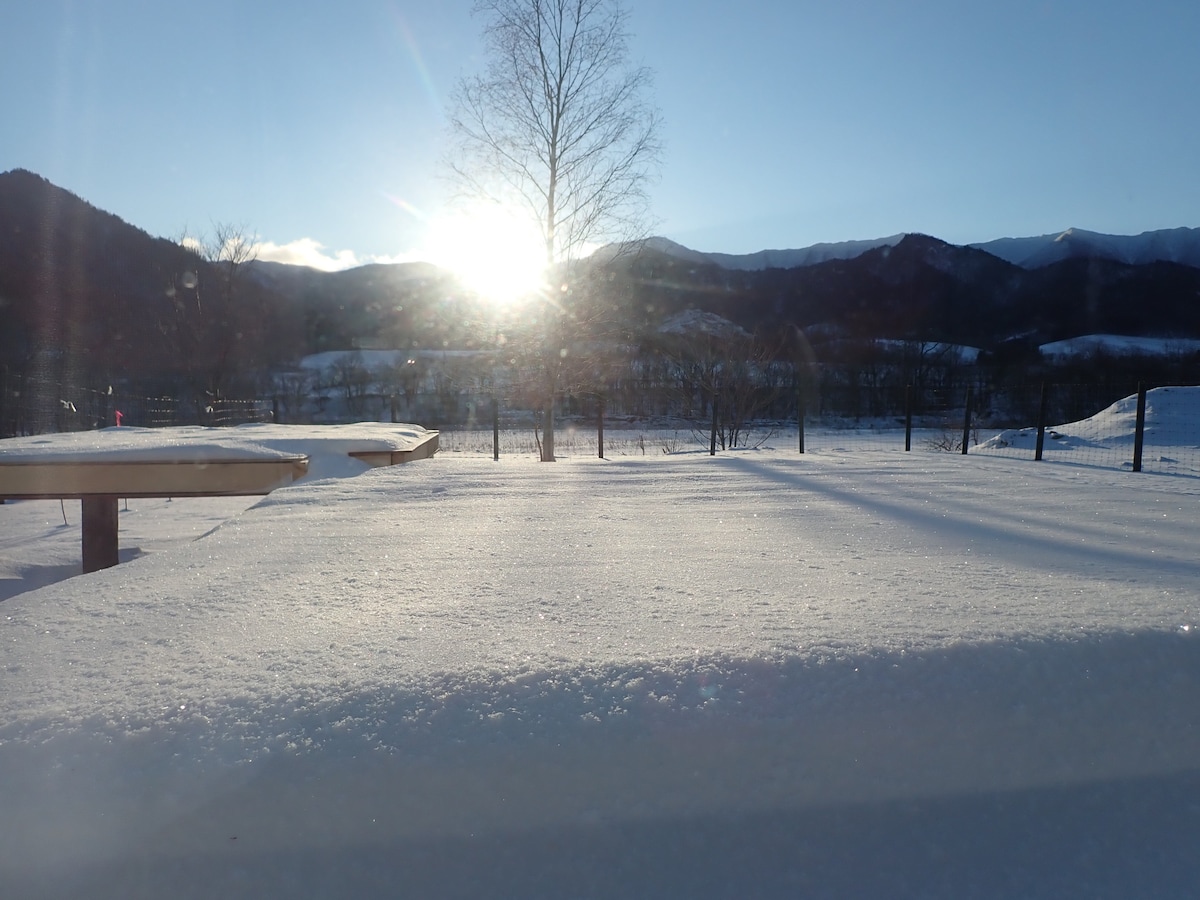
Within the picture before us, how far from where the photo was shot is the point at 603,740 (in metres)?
1.06

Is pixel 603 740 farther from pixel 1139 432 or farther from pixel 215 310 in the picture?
pixel 215 310

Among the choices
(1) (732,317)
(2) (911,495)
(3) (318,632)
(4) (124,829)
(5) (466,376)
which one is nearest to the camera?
(4) (124,829)

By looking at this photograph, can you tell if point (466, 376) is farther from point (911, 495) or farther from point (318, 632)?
point (318, 632)

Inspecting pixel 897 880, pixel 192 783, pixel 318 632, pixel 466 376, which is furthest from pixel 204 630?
pixel 466 376

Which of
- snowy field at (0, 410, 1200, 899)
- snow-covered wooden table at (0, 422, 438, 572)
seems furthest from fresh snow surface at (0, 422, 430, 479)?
snowy field at (0, 410, 1200, 899)

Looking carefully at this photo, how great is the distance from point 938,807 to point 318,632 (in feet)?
3.89

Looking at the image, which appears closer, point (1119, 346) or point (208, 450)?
point (208, 450)

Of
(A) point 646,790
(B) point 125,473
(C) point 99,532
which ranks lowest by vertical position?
(C) point 99,532

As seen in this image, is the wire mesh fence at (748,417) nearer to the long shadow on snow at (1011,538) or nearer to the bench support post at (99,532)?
the long shadow on snow at (1011,538)

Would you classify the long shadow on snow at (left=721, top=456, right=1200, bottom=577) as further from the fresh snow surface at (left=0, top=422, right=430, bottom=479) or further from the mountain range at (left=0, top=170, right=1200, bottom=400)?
the mountain range at (left=0, top=170, right=1200, bottom=400)

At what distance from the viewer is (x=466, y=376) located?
24359 mm

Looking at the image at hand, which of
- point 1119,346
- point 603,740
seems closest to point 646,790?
point 603,740

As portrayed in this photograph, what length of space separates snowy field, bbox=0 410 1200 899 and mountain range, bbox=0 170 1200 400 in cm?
943

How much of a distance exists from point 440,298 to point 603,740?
15323mm
